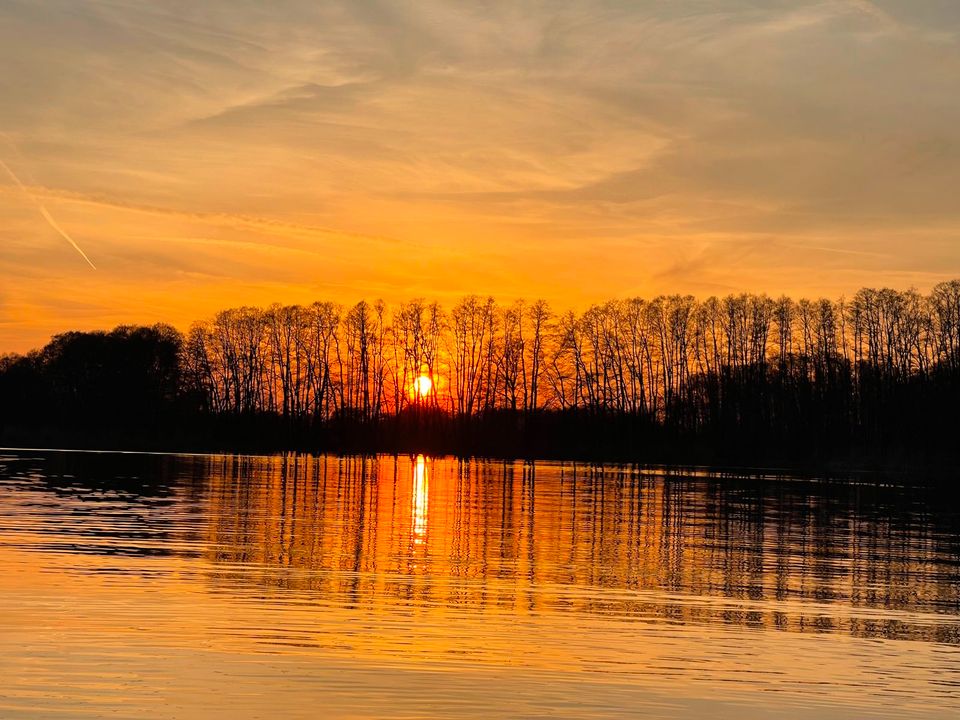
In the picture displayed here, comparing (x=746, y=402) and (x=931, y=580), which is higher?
(x=746, y=402)

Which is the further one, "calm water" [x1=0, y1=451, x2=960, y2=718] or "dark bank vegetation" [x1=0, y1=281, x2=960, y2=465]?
"dark bank vegetation" [x1=0, y1=281, x2=960, y2=465]

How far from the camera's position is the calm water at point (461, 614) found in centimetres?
1692

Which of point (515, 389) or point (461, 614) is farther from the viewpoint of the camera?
point (515, 389)

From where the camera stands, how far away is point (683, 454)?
147 meters

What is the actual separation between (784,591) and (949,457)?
9708cm

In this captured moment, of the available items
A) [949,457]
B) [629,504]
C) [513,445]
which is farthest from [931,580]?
[513,445]

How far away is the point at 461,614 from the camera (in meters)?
24.1

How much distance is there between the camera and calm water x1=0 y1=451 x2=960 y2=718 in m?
16.9

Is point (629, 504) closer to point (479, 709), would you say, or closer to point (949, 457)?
point (479, 709)

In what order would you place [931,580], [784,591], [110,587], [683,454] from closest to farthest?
[110,587] → [784,591] → [931,580] → [683,454]

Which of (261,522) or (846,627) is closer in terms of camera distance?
(846,627)

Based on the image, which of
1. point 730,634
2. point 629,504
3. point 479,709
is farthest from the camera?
point 629,504

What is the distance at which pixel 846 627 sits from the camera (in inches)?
963

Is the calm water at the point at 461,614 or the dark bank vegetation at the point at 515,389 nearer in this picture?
the calm water at the point at 461,614
